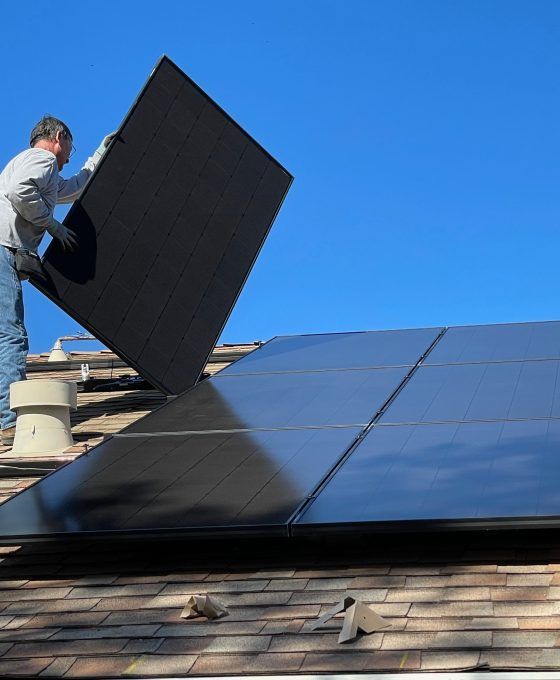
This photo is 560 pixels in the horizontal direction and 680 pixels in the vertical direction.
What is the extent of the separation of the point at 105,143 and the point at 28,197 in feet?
3.61

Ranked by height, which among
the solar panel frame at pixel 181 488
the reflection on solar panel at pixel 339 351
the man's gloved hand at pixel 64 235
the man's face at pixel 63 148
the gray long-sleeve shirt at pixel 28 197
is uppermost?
the man's face at pixel 63 148

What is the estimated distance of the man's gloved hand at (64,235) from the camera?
817cm

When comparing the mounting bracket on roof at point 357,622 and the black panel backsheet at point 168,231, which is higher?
the black panel backsheet at point 168,231

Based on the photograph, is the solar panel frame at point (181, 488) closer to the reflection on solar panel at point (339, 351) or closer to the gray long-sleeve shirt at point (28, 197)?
the reflection on solar panel at point (339, 351)

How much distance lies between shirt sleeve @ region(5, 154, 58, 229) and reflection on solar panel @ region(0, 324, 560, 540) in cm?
169

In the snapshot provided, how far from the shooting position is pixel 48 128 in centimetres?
886

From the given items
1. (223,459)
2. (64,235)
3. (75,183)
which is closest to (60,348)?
(75,183)

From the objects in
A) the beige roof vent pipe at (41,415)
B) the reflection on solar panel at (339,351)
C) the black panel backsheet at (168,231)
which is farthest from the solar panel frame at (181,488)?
the reflection on solar panel at (339,351)

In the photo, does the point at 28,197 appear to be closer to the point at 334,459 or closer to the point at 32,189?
the point at 32,189

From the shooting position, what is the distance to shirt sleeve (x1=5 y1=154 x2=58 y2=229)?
8438 mm

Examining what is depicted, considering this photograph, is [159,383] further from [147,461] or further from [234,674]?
[234,674]

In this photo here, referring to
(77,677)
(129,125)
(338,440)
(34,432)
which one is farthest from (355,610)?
(129,125)

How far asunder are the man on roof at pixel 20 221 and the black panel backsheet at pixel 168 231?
329mm

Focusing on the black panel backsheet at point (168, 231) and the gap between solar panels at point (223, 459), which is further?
the black panel backsheet at point (168, 231)
